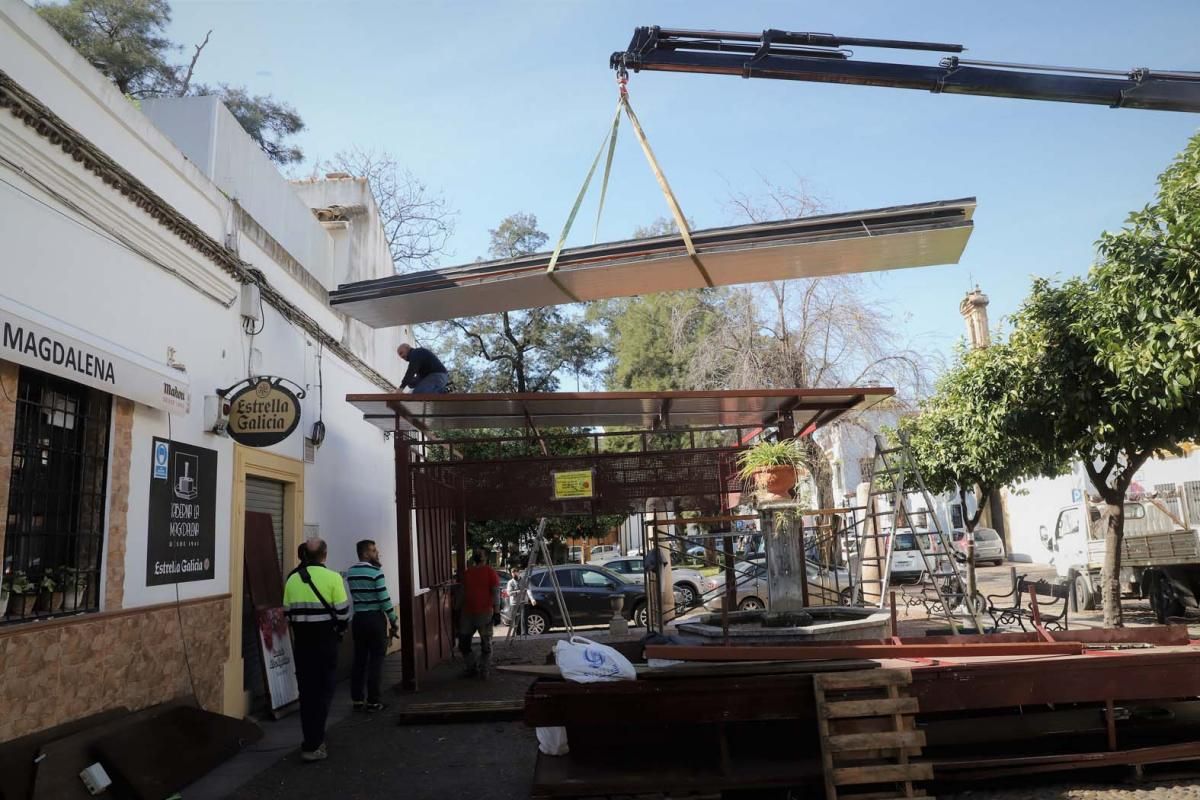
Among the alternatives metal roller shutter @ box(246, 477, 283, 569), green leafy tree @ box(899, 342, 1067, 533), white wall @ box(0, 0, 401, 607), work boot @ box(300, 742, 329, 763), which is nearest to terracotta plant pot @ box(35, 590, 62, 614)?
white wall @ box(0, 0, 401, 607)

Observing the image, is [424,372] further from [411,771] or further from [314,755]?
[411,771]

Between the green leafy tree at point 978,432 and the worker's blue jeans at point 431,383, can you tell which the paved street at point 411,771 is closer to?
the worker's blue jeans at point 431,383

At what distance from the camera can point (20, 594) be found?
5578 millimetres

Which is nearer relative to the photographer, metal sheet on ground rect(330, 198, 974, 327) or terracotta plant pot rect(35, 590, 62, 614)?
terracotta plant pot rect(35, 590, 62, 614)

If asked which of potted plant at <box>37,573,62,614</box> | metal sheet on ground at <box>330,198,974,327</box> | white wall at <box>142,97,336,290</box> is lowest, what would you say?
potted plant at <box>37,573,62,614</box>

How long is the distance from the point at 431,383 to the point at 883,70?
21.6 ft

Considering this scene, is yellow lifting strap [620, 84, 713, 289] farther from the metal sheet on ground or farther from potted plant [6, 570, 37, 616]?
potted plant [6, 570, 37, 616]

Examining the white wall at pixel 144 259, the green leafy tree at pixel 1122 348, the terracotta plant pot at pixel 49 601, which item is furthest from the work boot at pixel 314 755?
the green leafy tree at pixel 1122 348

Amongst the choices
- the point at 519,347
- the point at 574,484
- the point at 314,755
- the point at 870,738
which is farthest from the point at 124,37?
the point at 870,738

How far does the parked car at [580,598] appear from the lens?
55.9 ft

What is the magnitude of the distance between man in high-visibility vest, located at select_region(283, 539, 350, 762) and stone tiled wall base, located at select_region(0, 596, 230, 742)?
0.99 metres

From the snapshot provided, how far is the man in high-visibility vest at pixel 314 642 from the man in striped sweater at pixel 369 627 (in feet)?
6.26

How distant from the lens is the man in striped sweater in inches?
365

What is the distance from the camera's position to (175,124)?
9430mm
